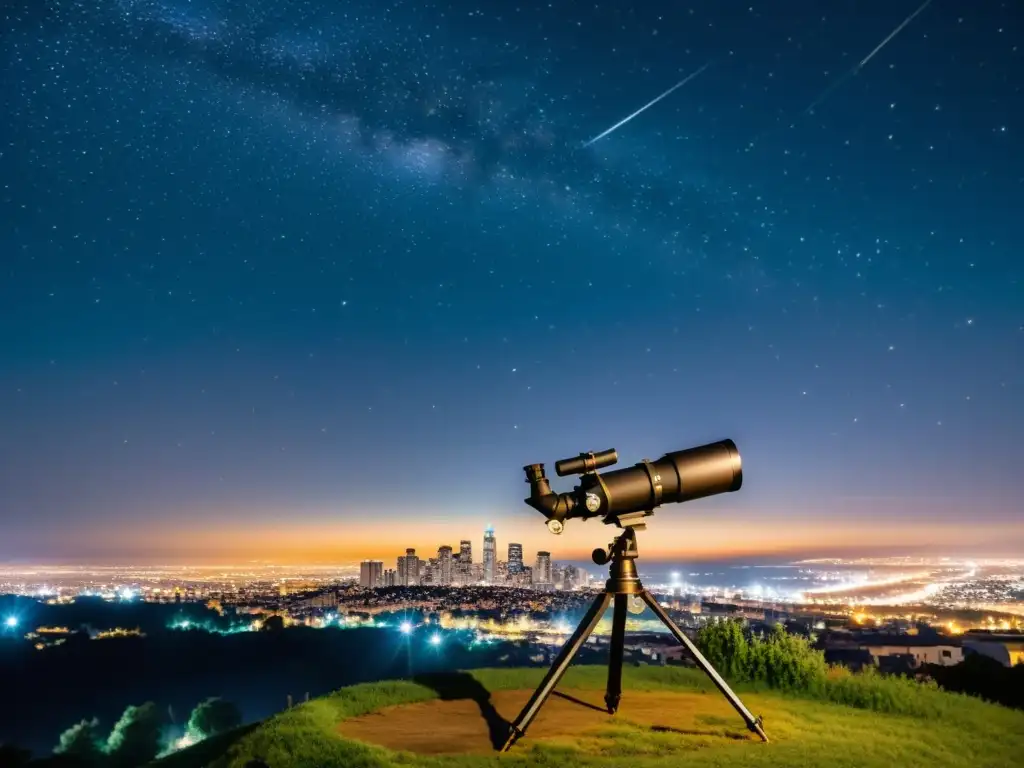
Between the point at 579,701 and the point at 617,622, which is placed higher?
the point at 617,622

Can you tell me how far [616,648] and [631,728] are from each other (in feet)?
3.77

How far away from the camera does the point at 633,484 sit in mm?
8070

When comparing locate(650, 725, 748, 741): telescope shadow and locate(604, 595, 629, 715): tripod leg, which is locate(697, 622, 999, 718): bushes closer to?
locate(650, 725, 748, 741): telescope shadow

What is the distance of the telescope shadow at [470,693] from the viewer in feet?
30.9

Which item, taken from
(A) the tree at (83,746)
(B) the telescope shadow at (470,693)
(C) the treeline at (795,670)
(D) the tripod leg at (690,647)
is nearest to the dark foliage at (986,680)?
(C) the treeline at (795,670)

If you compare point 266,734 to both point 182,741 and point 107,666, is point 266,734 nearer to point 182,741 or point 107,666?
point 182,741

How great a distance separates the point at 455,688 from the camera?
13.1 meters

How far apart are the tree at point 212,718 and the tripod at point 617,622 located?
54.7 meters

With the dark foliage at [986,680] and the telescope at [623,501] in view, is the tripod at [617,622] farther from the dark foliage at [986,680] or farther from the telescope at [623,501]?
the dark foliage at [986,680]

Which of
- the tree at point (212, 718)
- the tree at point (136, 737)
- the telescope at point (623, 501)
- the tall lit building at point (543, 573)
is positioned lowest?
the tree at point (136, 737)

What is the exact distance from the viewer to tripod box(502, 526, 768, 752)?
26.5ft

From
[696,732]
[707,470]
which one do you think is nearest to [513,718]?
[696,732]

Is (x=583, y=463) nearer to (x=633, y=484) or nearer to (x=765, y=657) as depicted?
(x=633, y=484)

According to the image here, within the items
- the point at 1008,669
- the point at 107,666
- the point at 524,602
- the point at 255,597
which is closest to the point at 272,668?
the point at 107,666
